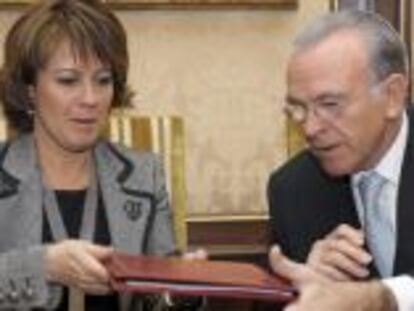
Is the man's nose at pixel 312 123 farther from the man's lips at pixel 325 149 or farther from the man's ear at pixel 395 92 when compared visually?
the man's ear at pixel 395 92

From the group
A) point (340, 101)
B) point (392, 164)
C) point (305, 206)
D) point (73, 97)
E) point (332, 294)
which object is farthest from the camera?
point (73, 97)

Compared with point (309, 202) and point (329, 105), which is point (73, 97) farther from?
point (329, 105)

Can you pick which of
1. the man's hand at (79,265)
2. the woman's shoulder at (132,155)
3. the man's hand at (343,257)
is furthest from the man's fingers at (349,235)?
the woman's shoulder at (132,155)

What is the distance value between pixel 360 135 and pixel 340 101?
102mm

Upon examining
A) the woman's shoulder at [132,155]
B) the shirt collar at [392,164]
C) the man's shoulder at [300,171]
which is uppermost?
the shirt collar at [392,164]

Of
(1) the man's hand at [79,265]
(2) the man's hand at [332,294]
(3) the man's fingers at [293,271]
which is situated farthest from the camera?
(1) the man's hand at [79,265]

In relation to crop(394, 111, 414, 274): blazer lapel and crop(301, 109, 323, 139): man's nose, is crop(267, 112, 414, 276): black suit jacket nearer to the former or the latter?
crop(394, 111, 414, 274): blazer lapel

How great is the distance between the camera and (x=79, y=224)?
115 inches

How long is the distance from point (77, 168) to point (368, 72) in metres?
1.05

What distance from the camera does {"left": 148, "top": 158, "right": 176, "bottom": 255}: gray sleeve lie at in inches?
118

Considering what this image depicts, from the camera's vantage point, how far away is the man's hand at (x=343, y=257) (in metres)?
2.20

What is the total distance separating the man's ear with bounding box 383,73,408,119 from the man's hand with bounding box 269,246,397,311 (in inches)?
17.6

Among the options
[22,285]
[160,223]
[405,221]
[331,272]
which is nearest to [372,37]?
[405,221]

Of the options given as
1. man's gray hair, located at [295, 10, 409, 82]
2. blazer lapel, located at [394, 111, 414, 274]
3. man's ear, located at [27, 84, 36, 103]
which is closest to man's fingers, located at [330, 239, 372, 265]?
blazer lapel, located at [394, 111, 414, 274]
